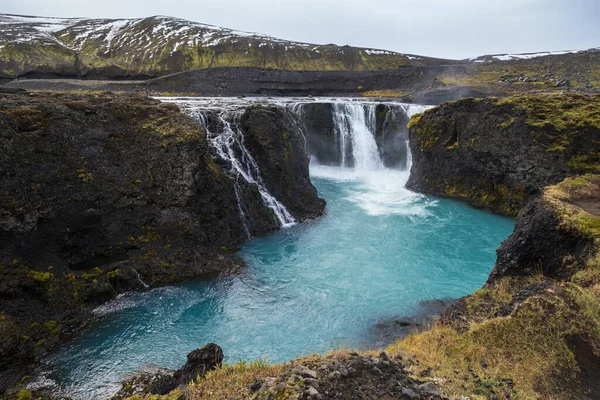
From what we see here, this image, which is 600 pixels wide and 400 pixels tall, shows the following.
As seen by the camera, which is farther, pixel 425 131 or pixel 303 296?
pixel 425 131

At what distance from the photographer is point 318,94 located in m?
71.6

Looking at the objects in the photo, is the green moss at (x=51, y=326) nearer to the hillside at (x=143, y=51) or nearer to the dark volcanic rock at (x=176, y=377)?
the dark volcanic rock at (x=176, y=377)

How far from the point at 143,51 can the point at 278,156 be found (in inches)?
3433

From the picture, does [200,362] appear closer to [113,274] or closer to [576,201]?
[113,274]

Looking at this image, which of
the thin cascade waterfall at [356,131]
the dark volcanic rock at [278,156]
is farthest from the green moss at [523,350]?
the thin cascade waterfall at [356,131]

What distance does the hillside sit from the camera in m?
77.4

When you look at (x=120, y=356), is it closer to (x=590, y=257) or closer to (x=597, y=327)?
(x=597, y=327)

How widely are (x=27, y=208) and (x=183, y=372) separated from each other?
26.9 ft

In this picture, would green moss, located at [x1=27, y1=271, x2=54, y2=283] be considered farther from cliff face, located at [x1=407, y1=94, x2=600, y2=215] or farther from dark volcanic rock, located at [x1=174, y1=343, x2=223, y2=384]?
cliff face, located at [x1=407, y1=94, x2=600, y2=215]

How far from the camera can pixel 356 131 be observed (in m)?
36.7

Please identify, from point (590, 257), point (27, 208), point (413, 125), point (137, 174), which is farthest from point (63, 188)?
point (413, 125)

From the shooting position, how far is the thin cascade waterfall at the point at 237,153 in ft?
66.5

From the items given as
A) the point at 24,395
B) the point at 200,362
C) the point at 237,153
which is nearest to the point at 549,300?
the point at 200,362

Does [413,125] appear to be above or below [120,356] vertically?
above
